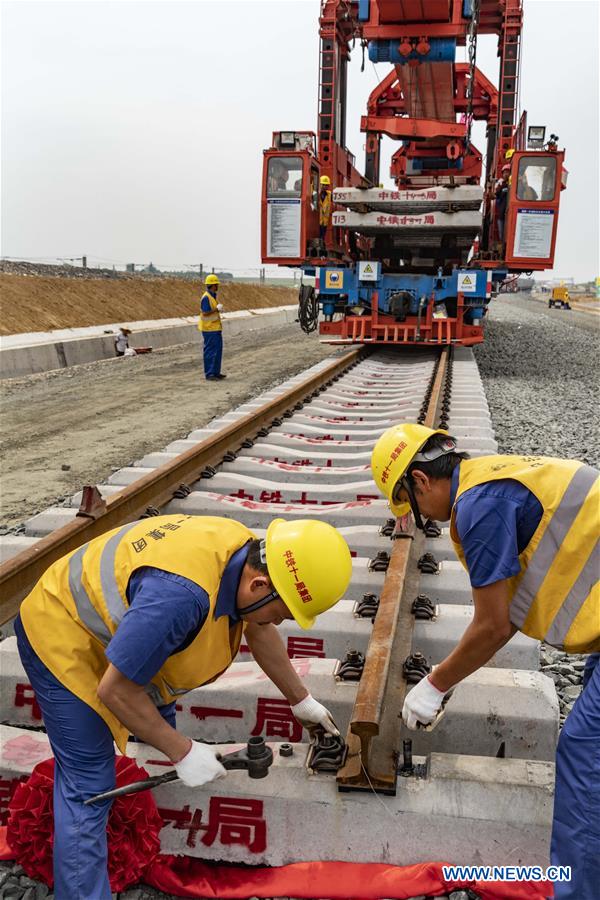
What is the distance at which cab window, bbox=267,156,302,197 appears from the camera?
10898 mm

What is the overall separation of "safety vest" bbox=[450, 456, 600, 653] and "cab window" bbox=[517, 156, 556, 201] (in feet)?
29.7

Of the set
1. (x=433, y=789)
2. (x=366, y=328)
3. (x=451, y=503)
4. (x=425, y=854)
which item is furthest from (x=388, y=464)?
(x=366, y=328)

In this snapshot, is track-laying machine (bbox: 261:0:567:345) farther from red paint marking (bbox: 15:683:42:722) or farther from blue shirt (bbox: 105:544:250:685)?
blue shirt (bbox: 105:544:250:685)

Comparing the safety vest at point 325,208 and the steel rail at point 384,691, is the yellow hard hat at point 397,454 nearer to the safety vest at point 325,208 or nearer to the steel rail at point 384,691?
the steel rail at point 384,691

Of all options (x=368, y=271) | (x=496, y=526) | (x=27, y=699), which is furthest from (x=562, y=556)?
(x=368, y=271)

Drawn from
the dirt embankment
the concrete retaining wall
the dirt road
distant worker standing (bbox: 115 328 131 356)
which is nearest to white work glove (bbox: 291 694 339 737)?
the dirt road

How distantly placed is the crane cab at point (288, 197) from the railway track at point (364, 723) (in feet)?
23.9

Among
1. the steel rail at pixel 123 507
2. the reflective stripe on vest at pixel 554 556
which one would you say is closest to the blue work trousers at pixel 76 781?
the steel rail at pixel 123 507

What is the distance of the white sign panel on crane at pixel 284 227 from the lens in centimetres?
1107

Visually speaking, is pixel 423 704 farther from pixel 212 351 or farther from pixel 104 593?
Result: pixel 212 351

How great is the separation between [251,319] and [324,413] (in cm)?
2009

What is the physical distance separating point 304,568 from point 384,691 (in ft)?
2.40

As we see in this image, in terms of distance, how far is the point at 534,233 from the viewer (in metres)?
10.4

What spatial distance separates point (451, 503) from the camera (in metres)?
2.38
